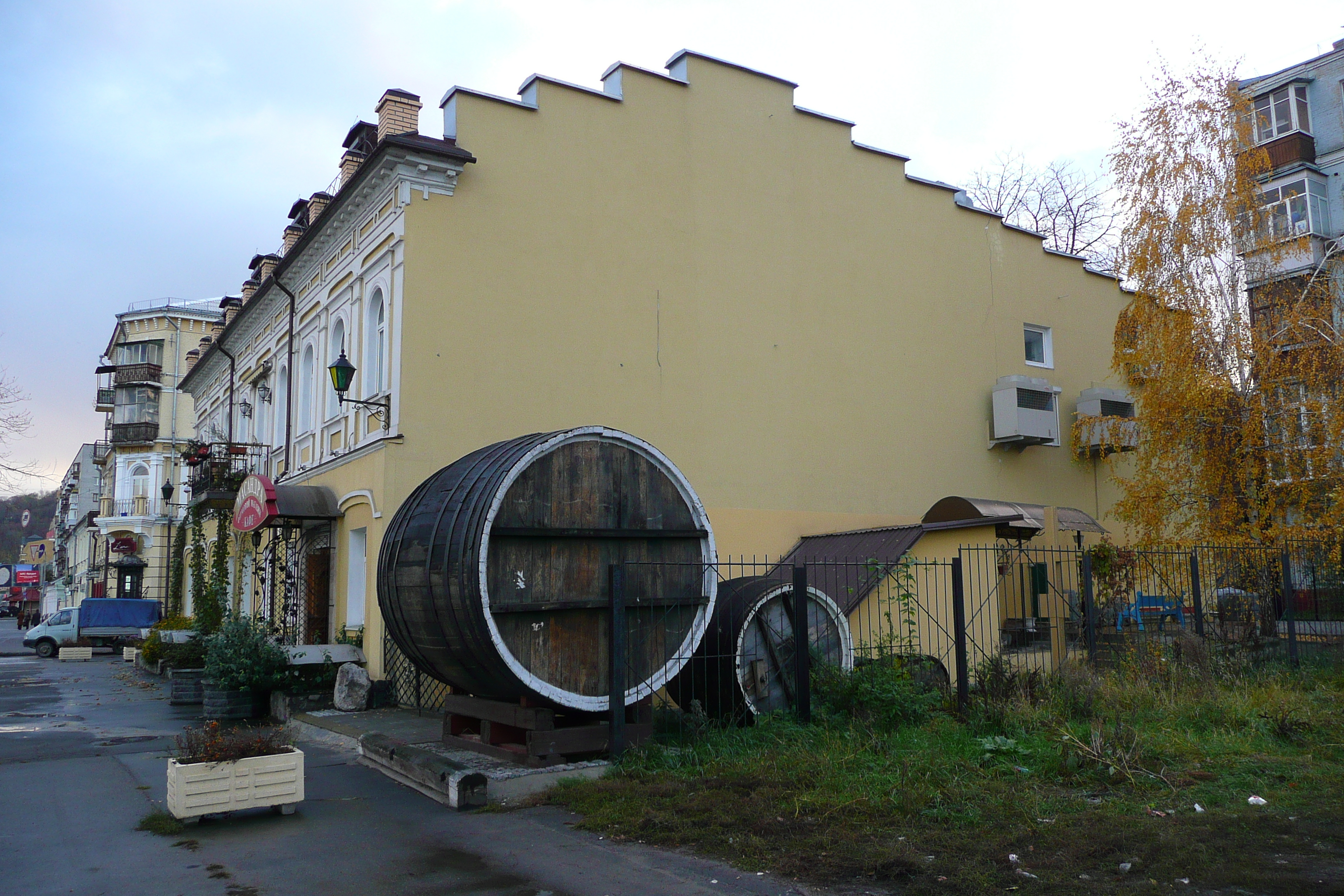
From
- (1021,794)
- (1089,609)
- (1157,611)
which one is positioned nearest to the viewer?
(1021,794)

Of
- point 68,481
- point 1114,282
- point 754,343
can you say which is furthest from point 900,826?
point 68,481

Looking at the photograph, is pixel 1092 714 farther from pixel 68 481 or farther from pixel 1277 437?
pixel 68 481

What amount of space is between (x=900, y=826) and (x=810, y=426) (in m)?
12.5

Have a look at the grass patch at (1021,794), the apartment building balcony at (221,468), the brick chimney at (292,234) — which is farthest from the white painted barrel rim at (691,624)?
the brick chimney at (292,234)

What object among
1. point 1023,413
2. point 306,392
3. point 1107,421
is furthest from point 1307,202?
point 306,392

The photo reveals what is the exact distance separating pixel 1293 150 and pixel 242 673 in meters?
29.7

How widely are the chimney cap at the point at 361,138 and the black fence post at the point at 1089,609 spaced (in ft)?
42.6

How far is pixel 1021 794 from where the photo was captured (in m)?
6.81

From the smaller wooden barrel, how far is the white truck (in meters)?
29.4

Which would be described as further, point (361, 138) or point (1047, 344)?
point (1047, 344)

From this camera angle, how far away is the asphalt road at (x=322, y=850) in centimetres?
570

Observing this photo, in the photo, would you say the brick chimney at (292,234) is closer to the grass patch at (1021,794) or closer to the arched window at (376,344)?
the arched window at (376,344)

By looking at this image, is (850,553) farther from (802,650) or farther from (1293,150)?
(1293,150)

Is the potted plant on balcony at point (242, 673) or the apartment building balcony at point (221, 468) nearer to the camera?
the potted plant on balcony at point (242, 673)
